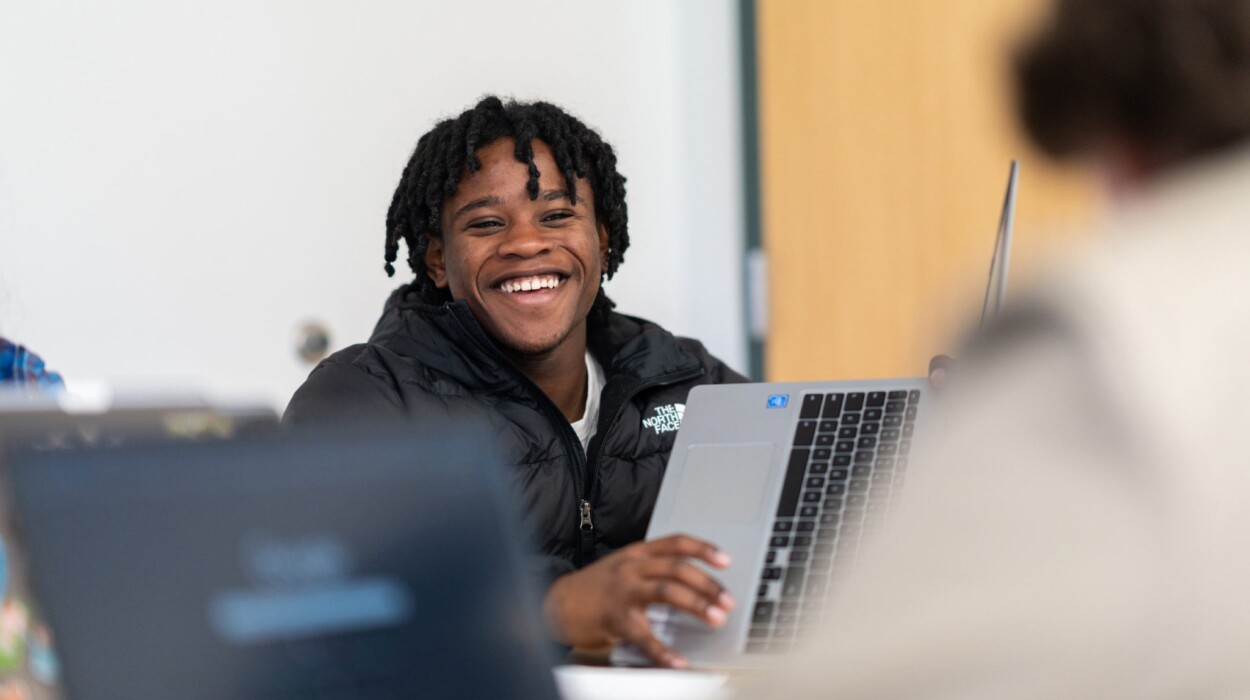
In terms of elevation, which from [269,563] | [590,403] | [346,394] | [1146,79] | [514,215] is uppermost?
[1146,79]

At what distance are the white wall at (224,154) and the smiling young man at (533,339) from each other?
594mm

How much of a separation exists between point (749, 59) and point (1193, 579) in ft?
9.02

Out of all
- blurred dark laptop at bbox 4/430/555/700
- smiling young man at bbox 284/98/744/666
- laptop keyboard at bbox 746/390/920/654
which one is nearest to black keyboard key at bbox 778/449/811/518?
laptop keyboard at bbox 746/390/920/654

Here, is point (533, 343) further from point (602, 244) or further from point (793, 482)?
point (793, 482)

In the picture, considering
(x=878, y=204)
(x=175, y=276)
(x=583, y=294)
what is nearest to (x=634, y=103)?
(x=878, y=204)

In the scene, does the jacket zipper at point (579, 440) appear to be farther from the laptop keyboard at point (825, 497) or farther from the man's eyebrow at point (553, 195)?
the laptop keyboard at point (825, 497)

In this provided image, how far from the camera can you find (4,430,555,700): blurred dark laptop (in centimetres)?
59

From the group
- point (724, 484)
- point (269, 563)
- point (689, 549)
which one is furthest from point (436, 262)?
point (269, 563)

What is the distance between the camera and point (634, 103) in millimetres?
3070

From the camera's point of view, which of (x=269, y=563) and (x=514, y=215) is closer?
(x=269, y=563)

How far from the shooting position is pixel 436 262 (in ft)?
5.83

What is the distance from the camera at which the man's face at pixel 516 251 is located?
168 centimetres

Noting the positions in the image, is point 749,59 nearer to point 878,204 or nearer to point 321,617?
point 878,204

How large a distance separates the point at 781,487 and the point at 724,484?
0.05 metres
